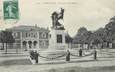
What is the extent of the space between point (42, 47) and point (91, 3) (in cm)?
71

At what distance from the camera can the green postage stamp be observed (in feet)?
11.5

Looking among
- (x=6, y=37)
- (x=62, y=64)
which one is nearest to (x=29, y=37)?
(x=6, y=37)

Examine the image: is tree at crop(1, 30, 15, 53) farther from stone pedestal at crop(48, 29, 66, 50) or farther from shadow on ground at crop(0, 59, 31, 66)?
stone pedestal at crop(48, 29, 66, 50)

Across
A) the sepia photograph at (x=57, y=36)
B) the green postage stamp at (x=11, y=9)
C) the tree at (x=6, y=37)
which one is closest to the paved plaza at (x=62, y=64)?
the sepia photograph at (x=57, y=36)

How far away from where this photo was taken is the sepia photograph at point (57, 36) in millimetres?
3520

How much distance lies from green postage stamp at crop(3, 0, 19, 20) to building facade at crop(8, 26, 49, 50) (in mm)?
127

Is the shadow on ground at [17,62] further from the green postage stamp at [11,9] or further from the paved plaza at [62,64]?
the green postage stamp at [11,9]

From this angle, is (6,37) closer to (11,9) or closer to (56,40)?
(11,9)

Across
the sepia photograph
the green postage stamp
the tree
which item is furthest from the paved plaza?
the green postage stamp

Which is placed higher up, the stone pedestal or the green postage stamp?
the green postage stamp

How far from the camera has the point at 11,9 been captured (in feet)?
11.6

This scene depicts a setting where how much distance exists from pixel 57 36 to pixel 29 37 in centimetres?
35

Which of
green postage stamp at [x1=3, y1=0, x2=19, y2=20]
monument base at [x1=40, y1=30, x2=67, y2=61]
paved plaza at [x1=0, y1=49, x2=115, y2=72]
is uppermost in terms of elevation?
green postage stamp at [x1=3, y1=0, x2=19, y2=20]

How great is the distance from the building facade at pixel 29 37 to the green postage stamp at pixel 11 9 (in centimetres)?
13
